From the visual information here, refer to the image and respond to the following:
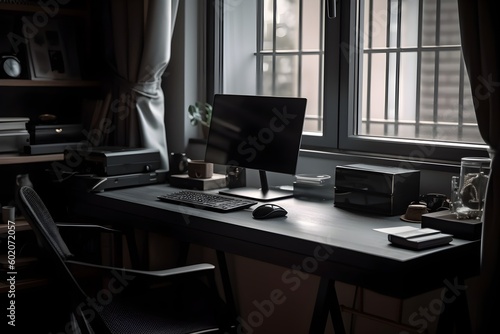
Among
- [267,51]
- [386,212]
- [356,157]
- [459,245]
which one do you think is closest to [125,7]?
[267,51]

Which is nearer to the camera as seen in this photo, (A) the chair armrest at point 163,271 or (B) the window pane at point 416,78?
(A) the chair armrest at point 163,271

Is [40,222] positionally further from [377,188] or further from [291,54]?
[291,54]

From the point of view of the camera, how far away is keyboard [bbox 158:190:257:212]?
282 centimetres

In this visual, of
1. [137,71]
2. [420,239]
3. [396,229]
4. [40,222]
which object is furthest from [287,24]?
[40,222]

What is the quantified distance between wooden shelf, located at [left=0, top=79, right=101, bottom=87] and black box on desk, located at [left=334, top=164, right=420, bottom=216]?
5.07ft

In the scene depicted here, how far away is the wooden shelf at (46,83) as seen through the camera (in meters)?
3.46

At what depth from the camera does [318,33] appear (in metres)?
3.47

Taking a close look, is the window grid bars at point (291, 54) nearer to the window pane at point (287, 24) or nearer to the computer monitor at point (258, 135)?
the window pane at point (287, 24)

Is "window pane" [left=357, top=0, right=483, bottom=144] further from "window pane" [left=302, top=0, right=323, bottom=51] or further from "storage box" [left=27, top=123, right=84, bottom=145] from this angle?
"storage box" [left=27, top=123, right=84, bottom=145]

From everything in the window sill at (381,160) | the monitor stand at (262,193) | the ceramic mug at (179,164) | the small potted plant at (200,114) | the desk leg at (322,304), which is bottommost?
the desk leg at (322,304)

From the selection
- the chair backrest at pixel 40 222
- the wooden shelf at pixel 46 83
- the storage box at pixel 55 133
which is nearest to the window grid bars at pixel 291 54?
the wooden shelf at pixel 46 83

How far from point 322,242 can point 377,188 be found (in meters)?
0.52

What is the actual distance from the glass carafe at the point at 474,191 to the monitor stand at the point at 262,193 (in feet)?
2.67

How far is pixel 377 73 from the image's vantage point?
10.6ft
